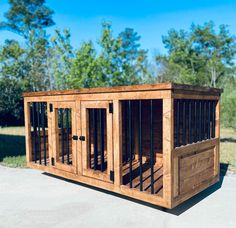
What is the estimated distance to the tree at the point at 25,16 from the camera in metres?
19.4

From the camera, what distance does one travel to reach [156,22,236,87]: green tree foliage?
18.1 meters

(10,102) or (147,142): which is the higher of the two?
(10,102)

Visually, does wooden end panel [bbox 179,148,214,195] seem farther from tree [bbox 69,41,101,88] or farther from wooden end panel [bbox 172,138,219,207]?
tree [bbox 69,41,101,88]

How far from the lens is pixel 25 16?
19500 millimetres

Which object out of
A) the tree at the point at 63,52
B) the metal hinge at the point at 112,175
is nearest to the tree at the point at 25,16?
the tree at the point at 63,52

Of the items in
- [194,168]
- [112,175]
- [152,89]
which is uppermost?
[152,89]

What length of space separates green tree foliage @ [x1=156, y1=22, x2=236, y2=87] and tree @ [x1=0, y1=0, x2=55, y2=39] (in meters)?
10.1

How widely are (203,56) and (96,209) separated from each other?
19.1 m

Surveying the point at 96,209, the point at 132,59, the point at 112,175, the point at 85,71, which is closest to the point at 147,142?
the point at 112,175

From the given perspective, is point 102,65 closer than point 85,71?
No

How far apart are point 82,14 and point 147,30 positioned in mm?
8927

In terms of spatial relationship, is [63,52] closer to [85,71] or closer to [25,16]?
[85,71]

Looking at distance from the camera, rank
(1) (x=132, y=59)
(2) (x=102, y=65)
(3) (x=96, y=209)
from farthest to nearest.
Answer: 1. (1) (x=132, y=59)
2. (2) (x=102, y=65)
3. (3) (x=96, y=209)

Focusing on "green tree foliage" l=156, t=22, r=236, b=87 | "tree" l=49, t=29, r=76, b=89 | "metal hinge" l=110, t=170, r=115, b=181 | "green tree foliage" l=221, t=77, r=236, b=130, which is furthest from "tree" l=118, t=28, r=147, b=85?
"metal hinge" l=110, t=170, r=115, b=181
